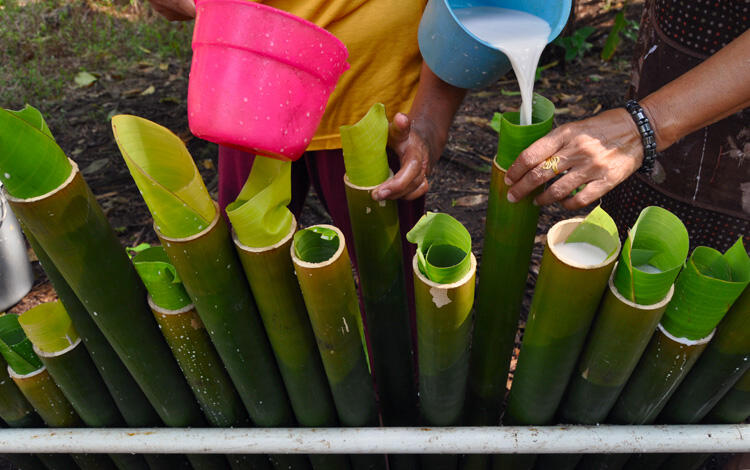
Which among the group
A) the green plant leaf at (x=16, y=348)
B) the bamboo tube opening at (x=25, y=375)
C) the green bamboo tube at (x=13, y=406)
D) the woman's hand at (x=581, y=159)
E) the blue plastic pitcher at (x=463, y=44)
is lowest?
the green bamboo tube at (x=13, y=406)

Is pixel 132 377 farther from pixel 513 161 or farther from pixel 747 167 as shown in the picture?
pixel 747 167

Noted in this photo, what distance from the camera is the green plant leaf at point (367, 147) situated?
1152 millimetres

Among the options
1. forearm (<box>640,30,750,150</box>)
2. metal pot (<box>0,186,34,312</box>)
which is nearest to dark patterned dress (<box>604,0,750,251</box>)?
forearm (<box>640,30,750,150</box>)

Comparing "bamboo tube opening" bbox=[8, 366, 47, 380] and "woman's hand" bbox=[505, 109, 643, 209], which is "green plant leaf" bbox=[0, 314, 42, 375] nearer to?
"bamboo tube opening" bbox=[8, 366, 47, 380]

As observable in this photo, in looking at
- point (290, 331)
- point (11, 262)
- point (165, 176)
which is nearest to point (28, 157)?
point (165, 176)

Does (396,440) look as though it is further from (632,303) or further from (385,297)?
(632,303)

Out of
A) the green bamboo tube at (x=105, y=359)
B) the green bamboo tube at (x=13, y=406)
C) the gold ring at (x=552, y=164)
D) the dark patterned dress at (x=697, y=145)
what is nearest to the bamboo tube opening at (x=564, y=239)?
the gold ring at (x=552, y=164)

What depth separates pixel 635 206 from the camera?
1.99 meters

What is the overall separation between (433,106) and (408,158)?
22cm

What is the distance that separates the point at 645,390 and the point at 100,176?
3.18 meters

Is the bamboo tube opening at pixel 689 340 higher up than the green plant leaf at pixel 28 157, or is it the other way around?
the green plant leaf at pixel 28 157

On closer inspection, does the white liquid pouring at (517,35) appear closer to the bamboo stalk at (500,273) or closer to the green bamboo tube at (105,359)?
the bamboo stalk at (500,273)

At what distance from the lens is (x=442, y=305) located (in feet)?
3.73

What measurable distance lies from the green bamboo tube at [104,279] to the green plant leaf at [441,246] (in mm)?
573
